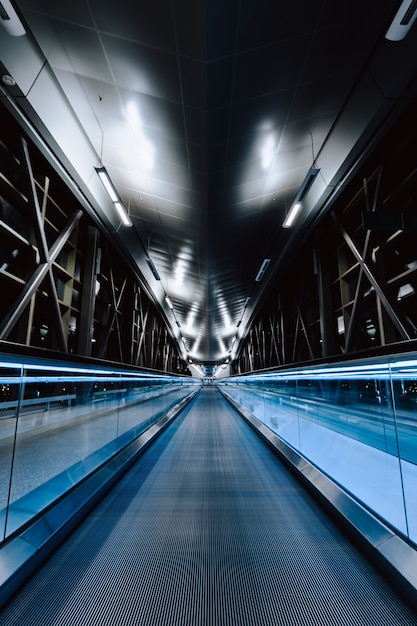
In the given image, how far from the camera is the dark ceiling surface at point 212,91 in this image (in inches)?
157

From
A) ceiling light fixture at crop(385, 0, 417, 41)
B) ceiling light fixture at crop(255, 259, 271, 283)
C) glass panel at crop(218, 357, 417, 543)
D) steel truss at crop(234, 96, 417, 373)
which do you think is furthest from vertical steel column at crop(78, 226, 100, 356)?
ceiling light fixture at crop(385, 0, 417, 41)

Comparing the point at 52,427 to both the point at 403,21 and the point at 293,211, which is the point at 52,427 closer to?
the point at 403,21

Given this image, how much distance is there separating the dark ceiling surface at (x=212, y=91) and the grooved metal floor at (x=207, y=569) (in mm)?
→ 5215

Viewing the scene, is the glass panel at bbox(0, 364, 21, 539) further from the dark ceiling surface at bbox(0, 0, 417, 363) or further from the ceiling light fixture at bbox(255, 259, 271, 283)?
the ceiling light fixture at bbox(255, 259, 271, 283)

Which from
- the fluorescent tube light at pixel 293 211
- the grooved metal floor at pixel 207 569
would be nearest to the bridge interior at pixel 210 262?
the grooved metal floor at pixel 207 569

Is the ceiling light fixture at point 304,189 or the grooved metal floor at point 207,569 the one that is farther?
the ceiling light fixture at point 304,189

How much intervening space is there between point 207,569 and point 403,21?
561cm

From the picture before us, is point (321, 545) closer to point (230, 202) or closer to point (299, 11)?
point (299, 11)

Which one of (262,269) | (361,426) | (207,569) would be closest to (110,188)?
(361,426)

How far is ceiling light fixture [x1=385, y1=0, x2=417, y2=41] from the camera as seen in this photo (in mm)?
3447

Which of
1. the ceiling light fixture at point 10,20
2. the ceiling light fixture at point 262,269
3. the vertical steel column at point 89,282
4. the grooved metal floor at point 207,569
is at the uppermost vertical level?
the ceiling light fixture at point 10,20

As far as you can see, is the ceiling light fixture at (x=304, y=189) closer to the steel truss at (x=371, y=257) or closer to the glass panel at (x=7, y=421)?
the steel truss at (x=371, y=257)

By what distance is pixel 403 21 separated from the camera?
3658 millimetres

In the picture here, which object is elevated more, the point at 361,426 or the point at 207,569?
the point at 361,426
